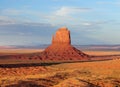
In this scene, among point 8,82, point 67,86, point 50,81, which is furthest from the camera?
point 50,81

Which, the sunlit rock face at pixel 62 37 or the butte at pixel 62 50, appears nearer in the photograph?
the butte at pixel 62 50

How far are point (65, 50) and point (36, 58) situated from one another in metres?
10.2

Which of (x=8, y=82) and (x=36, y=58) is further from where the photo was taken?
(x=36, y=58)

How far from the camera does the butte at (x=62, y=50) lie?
111m

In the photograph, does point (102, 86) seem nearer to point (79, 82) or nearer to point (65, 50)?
point (79, 82)

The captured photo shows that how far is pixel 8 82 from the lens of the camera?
3512cm

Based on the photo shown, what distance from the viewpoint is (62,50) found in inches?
4577

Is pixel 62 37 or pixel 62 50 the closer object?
pixel 62 50

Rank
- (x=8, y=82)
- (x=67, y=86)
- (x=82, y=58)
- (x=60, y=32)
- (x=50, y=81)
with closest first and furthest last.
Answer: (x=67, y=86) → (x=8, y=82) → (x=50, y=81) → (x=82, y=58) → (x=60, y=32)

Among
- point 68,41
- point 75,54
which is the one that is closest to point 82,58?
point 75,54

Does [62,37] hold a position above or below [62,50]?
above

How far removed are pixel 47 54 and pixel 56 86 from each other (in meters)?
83.8

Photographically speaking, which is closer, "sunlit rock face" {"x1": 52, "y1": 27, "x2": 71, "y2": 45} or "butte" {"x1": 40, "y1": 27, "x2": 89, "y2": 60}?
"butte" {"x1": 40, "y1": 27, "x2": 89, "y2": 60}

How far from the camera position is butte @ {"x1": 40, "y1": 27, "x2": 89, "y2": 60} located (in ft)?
363
